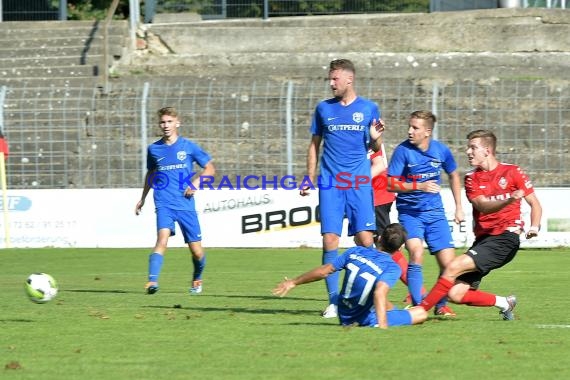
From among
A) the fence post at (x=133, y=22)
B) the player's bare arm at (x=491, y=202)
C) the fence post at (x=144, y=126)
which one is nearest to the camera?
the player's bare arm at (x=491, y=202)

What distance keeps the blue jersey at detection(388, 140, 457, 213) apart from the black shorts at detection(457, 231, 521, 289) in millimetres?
845

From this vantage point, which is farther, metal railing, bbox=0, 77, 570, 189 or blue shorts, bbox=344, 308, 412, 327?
metal railing, bbox=0, 77, 570, 189

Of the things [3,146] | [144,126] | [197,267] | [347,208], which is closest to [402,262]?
[347,208]

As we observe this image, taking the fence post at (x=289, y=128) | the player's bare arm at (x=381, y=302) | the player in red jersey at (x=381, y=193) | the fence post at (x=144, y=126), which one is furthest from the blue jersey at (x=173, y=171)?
the fence post at (x=144, y=126)

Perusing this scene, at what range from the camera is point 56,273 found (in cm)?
1644

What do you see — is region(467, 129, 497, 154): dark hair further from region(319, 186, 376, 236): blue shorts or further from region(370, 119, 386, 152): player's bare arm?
region(319, 186, 376, 236): blue shorts

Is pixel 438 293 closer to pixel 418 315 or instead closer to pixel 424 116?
pixel 418 315

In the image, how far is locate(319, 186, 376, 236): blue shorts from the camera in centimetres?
1038

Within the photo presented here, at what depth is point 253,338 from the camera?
→ 28.8 ft

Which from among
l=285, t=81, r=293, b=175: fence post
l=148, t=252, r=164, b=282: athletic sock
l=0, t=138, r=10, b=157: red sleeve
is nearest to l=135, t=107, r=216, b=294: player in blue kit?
l=148, t=252, r=164, b=282: athletic sock

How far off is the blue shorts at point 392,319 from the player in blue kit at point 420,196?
1101 millimetres

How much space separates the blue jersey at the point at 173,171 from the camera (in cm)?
1341

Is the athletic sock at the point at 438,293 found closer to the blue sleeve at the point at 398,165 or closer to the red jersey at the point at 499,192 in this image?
the red jersey at the point at 499,192

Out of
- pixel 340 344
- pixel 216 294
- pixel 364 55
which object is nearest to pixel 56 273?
pixel 216 294
